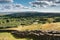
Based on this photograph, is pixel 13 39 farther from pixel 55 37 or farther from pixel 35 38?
pixel 55 37

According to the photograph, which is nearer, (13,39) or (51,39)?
(51,39)

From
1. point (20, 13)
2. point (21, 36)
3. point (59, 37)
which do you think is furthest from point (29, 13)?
point (59, 37)

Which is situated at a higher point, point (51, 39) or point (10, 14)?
point (51, 39)

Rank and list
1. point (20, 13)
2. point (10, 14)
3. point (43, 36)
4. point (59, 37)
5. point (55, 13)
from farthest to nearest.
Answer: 1. point (20, 13)
2. point (55, 13)
3. point (10, 14)
4. point (43, 36)
5. point (59, 37)

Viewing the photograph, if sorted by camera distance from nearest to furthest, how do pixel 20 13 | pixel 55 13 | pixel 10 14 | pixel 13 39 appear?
pixel 13 39 < pixel 10 14 < pixel 55 13 < pixel 20 13

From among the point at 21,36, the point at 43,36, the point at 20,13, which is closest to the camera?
the point at 43,36

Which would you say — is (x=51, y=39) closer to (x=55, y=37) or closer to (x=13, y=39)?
(x=55, y=37)

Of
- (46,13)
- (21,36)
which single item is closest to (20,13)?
(46,13)

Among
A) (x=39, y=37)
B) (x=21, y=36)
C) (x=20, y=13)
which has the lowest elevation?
(x=20, y=13)

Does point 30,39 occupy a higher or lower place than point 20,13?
higher
